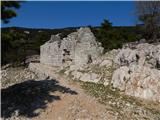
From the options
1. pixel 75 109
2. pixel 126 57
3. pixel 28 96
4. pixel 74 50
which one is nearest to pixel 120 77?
pixel 126 57

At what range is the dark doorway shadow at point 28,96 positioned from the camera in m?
26.2

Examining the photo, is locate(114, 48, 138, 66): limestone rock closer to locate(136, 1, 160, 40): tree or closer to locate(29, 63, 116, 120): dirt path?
locate(29, 63, 116, 120): dirt path

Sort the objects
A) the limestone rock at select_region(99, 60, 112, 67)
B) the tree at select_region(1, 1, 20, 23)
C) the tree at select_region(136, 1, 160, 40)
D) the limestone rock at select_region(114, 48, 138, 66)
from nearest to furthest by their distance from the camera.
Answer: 1. the tree at select_region(1, 1, 20, 23)
2. the limestone rock at select_region(114, 48, 138, 66)
3. the limestone rock at select_region(99, 60, 112, 67)
4. the tree at select_region(136, 1, 160, 40)

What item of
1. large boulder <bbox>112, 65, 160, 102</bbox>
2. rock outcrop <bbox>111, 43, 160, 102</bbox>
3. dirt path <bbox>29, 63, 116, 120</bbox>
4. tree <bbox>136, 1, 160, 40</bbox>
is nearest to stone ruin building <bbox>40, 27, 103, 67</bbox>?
rock outcrop <bbox>111, 43, 160, 102</bbox>

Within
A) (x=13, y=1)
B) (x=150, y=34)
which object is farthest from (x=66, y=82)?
(x=150, y=34)

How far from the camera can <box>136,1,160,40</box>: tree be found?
62.9 meters

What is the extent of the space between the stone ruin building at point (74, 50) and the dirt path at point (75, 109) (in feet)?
36.0

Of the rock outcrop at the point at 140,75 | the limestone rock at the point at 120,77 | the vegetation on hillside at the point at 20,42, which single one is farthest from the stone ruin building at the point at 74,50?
the limestone rock at the point at 120,77

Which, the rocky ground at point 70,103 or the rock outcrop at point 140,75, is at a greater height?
the rock outcrop at point 140,75

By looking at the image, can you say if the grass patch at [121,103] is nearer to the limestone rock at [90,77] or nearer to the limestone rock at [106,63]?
the limestone rock at [90,77]

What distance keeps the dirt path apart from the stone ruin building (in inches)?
432

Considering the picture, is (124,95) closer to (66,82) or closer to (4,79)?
(66,82)

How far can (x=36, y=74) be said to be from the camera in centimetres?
3591

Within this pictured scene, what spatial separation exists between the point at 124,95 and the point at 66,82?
17.3 feet
